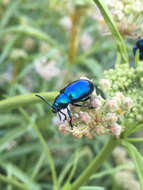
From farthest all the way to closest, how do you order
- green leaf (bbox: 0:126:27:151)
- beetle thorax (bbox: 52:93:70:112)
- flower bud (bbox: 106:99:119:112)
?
green leaf (bbox: 0:126:27:151) → beetle thorax (bbox: 52:93:70:112) → flower bud (bbox: 106:99:119:112)

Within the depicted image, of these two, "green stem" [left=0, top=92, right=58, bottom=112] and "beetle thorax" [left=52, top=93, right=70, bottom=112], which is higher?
"green stem" [left=0, top=92, right=58, bottom=112]

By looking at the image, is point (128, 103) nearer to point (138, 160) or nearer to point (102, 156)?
point (138, 160)

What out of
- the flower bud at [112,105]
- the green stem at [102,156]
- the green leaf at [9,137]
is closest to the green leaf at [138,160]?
the green stem at [102,156]

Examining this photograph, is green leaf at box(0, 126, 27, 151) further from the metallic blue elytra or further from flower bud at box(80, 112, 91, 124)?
flower bud at box(80, 112, 91, 124)

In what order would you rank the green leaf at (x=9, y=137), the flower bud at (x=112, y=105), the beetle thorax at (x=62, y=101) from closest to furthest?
the flower bud at (x=112, y=105) < the beetle thorax at (x=62, y=101) < the green leaf at (x=9, y=137)

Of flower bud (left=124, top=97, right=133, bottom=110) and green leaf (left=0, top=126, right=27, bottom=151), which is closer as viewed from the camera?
flower bud (left=124, top=97, right=133, bottom=110)

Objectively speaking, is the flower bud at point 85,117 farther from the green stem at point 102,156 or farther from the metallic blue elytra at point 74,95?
the green stem at point 102,156

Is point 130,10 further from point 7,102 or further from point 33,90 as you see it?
point 33,90

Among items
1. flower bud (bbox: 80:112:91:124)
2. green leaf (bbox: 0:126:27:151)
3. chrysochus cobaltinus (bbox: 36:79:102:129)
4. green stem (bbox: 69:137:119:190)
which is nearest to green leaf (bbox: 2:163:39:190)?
green leaf (bbox: 0:126:27:151)
